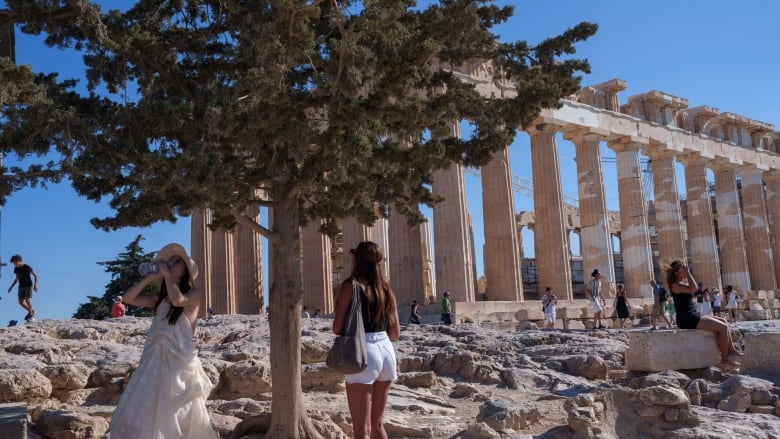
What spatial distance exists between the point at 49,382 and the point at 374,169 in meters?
4.50

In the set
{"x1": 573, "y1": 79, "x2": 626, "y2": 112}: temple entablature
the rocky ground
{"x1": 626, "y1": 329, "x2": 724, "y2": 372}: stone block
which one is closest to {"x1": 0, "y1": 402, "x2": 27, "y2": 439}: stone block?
the rocky ground

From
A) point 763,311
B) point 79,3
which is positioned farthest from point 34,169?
point 763,311

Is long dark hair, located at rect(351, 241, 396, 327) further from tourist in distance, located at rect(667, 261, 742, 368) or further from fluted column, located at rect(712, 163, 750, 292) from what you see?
fluted column, located at rect(712, 163, 750, 292)

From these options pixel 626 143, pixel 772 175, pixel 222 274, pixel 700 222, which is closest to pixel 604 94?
pixel 626 143

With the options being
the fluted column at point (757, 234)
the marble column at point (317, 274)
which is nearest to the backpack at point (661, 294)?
the marble column at point (317, 274)

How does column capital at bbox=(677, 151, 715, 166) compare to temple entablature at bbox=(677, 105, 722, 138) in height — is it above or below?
below

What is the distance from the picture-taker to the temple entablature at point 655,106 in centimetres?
3422

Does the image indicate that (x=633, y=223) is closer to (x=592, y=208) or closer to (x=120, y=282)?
(x=592, y=208)

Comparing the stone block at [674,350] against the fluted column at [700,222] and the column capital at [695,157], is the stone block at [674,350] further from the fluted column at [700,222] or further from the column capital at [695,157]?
the column capital at [695,157]

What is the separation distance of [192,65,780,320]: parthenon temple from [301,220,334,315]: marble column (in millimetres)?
50

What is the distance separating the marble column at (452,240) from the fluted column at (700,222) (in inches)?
659

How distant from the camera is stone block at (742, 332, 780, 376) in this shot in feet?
33.0

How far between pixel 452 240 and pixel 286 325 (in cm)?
1742

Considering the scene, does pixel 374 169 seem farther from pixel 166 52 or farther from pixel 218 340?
pixel 218 340
